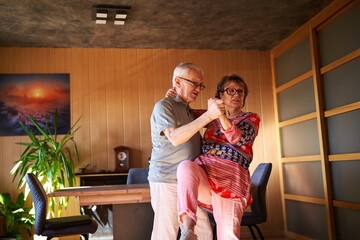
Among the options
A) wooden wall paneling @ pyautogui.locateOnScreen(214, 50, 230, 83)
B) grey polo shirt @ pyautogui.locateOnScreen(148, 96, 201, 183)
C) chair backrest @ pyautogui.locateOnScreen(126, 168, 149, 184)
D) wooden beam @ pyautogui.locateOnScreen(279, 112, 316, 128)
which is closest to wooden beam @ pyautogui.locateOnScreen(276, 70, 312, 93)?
wooden beam @ pyautogui.locateOnScreen(279, 112, 316, 128)

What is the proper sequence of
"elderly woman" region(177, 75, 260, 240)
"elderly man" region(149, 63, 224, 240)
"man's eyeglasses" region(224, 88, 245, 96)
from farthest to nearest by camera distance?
"man's eyeglasses" region(224, 88, 245, 96) → "elderly man" region(149, 63, 224, 240) → "elderly woman" region(177, 75, 260, 240)

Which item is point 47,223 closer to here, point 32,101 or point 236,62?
point 32,101

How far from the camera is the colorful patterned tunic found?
187 centimetres

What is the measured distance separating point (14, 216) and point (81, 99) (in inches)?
71.0

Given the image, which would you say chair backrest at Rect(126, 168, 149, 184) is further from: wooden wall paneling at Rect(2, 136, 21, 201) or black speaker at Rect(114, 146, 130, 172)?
wooden wall paneling at Rect(2, 136, 21, 201)

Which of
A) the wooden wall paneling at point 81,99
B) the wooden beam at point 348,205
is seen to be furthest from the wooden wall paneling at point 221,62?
the wooden beam at point 348,205

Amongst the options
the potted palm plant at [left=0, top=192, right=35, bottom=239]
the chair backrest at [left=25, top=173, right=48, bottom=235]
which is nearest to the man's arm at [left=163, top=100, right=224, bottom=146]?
the chair backrest at [left=25, top=173, right=48, bottom=235]

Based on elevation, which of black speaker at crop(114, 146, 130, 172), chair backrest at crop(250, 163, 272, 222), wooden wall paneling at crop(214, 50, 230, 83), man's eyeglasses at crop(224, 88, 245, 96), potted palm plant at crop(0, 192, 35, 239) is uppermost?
wooden wall paneling at crop(214, 50, 230, 83)

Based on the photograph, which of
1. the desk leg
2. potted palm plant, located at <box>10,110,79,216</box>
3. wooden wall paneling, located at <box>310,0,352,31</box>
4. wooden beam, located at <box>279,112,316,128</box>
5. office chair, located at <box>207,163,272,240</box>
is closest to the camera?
the desk leg

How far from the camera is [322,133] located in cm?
451

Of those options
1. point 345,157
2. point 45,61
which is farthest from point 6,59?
point 345,157

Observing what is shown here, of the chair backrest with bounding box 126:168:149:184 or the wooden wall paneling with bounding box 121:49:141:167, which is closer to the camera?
the chair backrest with bounding box 126:168:149:184

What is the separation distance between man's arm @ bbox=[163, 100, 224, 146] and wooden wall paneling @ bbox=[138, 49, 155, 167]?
3594mm

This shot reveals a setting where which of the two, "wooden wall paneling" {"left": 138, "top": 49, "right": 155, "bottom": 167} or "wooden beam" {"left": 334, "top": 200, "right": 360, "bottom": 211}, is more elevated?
"wooden wall paneling" {"left": 138, "top": 49, "right": 155, "bottom": 167}
